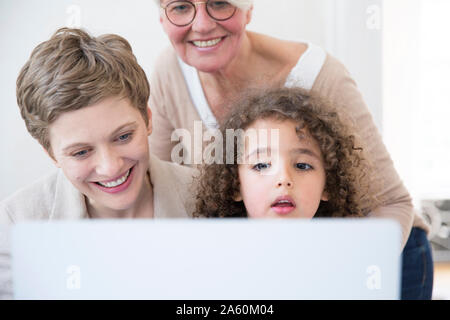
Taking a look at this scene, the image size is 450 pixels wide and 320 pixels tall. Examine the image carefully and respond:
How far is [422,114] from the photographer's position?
1062mm

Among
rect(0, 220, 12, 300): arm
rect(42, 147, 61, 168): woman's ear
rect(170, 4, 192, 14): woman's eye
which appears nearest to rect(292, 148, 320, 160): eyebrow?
rect(170, 4, 192, 14): woman's eye

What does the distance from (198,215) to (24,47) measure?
514 mm

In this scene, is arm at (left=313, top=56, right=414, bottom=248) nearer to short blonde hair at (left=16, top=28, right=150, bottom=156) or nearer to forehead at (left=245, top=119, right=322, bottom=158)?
forehead at (left=245, top=119, right=322, bottom=158)

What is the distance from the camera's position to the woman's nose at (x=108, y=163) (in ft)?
2.99

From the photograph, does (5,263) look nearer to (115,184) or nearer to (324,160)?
(115,184)

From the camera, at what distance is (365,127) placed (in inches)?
41.5

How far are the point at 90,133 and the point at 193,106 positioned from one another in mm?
252

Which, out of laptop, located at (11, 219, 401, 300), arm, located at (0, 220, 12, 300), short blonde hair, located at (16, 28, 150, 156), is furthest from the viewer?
arm, located at (0, 220, 12, 300)

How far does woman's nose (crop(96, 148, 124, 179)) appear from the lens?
910 millimetres

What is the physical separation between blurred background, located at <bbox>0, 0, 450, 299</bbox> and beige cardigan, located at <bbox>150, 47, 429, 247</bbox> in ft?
0.06

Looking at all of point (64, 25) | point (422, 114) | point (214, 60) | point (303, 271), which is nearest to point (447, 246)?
point (422, 114)

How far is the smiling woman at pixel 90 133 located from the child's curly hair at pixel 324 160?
7 centimetres
